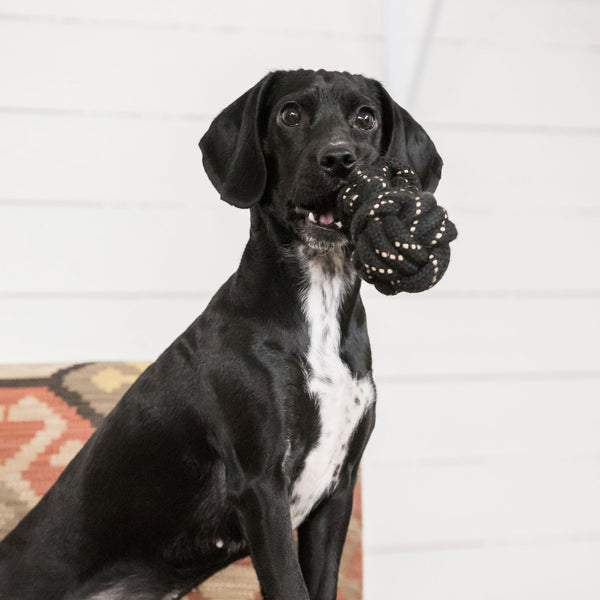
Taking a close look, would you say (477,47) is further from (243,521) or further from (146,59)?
(243,521)

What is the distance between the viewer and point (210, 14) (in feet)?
7.65

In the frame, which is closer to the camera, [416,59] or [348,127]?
[348,127]

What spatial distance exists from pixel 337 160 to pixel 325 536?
0.70 meters

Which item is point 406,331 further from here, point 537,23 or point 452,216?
point 537,23

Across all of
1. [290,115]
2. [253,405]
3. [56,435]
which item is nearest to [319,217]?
[290,115]

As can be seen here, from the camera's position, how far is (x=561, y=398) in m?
2.43

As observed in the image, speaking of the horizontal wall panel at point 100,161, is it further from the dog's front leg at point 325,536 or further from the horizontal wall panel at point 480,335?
the dog's front leg at point 325,536

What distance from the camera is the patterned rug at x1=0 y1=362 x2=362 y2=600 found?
5.74 feet

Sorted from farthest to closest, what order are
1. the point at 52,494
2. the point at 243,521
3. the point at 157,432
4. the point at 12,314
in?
the point at 12,314 < the point at 52,494 < the point at 157,432 < the point at 243,521

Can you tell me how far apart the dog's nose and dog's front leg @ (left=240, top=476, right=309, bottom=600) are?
515 mm

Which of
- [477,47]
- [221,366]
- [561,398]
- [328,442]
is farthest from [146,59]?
[561,398]

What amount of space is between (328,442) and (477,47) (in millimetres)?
1677

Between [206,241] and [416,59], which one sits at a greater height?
[416,59]

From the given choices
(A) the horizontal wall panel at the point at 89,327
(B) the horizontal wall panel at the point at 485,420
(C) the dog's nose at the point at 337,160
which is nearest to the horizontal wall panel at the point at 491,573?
(B) the horizontal wall panel at the point at 485,420
